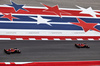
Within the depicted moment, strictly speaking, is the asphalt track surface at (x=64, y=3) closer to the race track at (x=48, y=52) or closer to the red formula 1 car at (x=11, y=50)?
the race track at (x=48, y=52)

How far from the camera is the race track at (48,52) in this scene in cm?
721

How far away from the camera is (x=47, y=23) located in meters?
10.0

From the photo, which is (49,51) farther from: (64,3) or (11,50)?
(64,3)

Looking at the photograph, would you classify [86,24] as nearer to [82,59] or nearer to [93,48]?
[93,48]

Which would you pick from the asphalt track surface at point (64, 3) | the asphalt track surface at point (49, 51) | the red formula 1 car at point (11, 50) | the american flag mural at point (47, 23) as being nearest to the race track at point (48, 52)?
the asphalt track surface at point (49, 51)

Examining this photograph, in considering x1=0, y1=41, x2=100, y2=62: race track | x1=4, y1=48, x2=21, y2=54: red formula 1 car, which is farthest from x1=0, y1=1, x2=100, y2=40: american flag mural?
x1=4, y1=48, x2=21, y2=54: red formula 1 car

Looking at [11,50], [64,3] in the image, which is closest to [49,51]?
[11,50]

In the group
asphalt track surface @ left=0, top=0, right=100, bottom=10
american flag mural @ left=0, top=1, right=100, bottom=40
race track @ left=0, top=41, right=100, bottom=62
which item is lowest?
race track @ left=0, top=41, right=100, bottom=62

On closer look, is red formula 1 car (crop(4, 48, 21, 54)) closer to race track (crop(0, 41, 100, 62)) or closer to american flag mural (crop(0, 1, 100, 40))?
race track (crop(0, 41, 100, 62))

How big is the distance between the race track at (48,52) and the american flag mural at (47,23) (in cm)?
54

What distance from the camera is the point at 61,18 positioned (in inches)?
419

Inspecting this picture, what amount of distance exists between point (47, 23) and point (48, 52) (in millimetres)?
2648

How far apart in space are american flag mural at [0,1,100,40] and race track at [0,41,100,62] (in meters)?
0.54

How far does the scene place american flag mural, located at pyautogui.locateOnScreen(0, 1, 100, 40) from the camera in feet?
29.5
